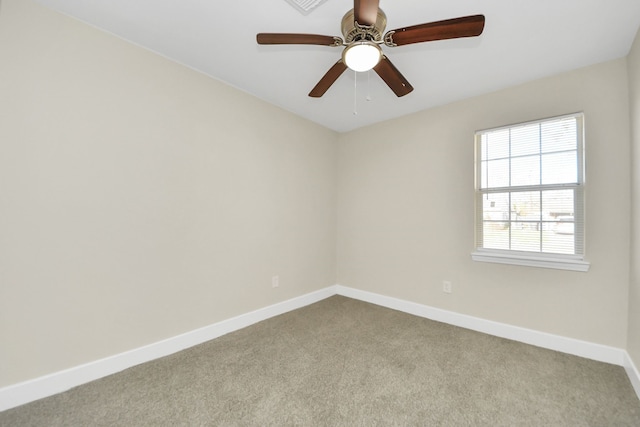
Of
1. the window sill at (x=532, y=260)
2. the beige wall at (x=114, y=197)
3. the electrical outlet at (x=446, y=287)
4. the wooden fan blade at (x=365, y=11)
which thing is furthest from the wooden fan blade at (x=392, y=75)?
the electrical outlet at (x=446, y=287)

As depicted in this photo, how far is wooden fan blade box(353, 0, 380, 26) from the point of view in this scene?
3.95 feet

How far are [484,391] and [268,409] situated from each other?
1429 millimetres

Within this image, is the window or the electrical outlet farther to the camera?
the electrical outlet

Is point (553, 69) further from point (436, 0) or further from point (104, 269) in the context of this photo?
point (104, 269)

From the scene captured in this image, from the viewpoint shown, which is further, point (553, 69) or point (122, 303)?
point (553, 69)

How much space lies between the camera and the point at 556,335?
7.46 ft

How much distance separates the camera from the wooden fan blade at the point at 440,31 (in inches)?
50.3

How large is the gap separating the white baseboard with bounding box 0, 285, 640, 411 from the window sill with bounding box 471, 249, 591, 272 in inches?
24.1

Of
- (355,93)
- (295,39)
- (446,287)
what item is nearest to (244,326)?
(446,287)

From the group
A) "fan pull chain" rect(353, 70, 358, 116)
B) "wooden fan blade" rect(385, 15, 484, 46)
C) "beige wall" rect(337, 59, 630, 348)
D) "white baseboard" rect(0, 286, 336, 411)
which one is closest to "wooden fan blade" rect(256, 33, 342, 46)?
"wooden fan blade" rect(385, 15, 484, 46)

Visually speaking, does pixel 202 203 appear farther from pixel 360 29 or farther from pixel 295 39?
pixel 360 29

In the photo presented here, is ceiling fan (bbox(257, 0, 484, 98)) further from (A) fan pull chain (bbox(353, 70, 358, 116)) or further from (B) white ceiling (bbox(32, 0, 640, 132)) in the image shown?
(A) fan pull chain (bbox(353, 70, 358, 116))

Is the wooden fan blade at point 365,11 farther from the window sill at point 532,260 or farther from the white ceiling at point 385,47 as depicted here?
the window sill at point 532,260

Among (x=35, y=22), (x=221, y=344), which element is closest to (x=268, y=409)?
(x=221, y=344)
